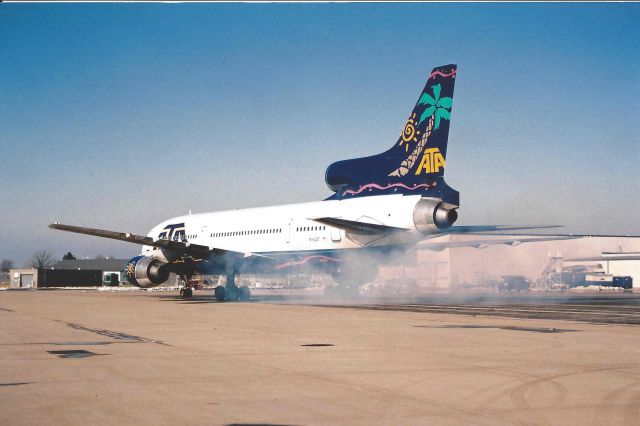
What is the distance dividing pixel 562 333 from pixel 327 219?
56.3ft

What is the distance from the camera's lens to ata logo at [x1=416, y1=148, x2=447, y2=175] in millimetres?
35688

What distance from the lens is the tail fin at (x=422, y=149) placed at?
117 feet

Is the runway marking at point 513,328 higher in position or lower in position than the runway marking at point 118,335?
higher

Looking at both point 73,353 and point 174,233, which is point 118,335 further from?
point 174,233

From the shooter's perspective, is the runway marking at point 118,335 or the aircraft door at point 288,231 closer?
the runway marking at point 118,335

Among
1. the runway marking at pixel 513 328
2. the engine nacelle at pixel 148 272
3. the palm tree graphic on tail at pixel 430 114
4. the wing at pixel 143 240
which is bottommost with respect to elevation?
the runway marking at pixel 513 328

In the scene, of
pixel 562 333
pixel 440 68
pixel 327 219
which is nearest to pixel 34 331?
pixel 562 333

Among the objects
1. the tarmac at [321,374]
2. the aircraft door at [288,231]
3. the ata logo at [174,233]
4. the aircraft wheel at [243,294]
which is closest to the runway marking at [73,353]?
the tarmac at [321,374]

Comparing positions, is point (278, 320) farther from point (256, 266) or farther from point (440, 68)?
point (256, 266)

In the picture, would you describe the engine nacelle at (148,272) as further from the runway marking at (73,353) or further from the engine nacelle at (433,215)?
the runway marking at (73,353)

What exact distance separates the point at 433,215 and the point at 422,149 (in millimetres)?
3685

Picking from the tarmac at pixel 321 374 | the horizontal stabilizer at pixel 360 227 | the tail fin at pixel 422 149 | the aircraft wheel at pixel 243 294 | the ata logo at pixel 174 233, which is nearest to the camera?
the tarmac at pixel 321 374

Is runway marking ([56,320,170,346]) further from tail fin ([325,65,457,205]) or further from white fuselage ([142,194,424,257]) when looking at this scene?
tail fin ([325,65,457,205])

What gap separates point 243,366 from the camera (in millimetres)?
12836
